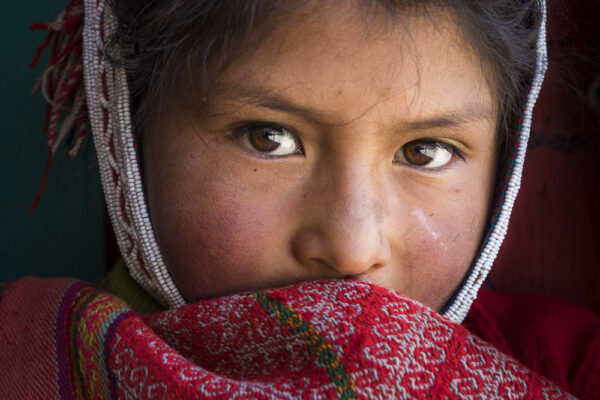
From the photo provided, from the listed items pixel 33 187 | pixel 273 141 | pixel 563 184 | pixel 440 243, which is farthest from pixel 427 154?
pixel 33 187

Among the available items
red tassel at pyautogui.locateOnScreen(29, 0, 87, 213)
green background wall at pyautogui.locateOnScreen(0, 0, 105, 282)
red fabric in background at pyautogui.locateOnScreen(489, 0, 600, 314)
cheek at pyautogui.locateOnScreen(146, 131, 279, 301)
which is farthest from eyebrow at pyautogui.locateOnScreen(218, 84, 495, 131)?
green background wall at pyautogui.locateOnScreen(0, 0, 105, 282)

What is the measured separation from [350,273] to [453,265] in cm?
21

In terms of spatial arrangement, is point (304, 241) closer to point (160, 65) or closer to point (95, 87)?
point (160, 65)

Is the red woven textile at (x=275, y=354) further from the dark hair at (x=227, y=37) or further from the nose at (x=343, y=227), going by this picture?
the dark hair at (x=227, y=37)

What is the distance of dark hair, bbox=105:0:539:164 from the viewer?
2.50 ft

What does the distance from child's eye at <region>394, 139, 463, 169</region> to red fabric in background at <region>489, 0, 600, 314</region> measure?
0.47 metres

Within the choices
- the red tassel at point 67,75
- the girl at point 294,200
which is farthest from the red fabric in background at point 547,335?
the red tassel at point 67,75

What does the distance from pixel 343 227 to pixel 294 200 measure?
0.28 ft

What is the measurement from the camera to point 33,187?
142cm

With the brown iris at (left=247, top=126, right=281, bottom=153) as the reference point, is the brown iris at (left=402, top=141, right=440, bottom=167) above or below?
above

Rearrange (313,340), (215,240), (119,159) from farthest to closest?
(119,159), (215,240), (313,340)

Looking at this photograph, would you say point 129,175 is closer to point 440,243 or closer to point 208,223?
point 208,223

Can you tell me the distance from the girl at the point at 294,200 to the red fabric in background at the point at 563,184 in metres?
0.33

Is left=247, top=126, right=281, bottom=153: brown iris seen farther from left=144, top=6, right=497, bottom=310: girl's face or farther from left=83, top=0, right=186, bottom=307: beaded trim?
left=83, top=0, right=186, bottom=307: beaded trim
